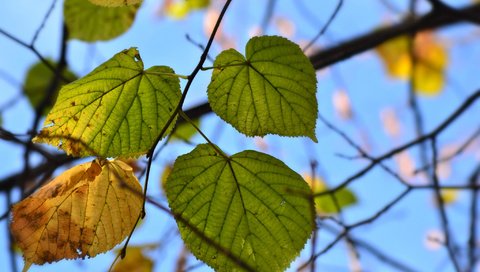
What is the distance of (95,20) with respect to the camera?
125 centimetres

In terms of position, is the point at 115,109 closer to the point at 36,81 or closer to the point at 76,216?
the point at 76,216

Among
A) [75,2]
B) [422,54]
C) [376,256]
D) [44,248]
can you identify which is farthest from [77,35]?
[422,54]

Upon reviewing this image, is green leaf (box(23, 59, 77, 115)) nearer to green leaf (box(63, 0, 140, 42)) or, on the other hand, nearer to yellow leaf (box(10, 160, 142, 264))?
green leaf (box(63, 0, 140, 42))

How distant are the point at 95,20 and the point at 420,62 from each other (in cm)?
185

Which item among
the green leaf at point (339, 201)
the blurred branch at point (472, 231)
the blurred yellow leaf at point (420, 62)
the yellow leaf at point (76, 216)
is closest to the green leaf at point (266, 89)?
the yellow leaf at point (76, 216)

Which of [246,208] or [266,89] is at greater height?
[266,89]

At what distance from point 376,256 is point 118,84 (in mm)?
917

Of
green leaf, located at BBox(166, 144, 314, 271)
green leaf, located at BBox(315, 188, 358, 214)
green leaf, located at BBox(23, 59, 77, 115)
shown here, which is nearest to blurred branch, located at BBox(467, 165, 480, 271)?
green leaf, located at BBox(315, 188, 358, 214)

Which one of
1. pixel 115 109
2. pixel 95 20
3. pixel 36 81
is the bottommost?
pixel 115 109

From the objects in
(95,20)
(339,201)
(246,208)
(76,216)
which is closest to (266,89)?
(246,208)

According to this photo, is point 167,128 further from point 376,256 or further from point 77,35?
point 376,256

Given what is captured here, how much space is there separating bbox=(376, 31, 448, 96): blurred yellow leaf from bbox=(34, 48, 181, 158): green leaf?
1875mm

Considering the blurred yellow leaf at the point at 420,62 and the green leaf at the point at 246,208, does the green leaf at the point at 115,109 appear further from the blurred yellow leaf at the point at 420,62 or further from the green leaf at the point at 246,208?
the blurred yellow leaf at the point at 420,62

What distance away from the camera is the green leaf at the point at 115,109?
2.62 ft
